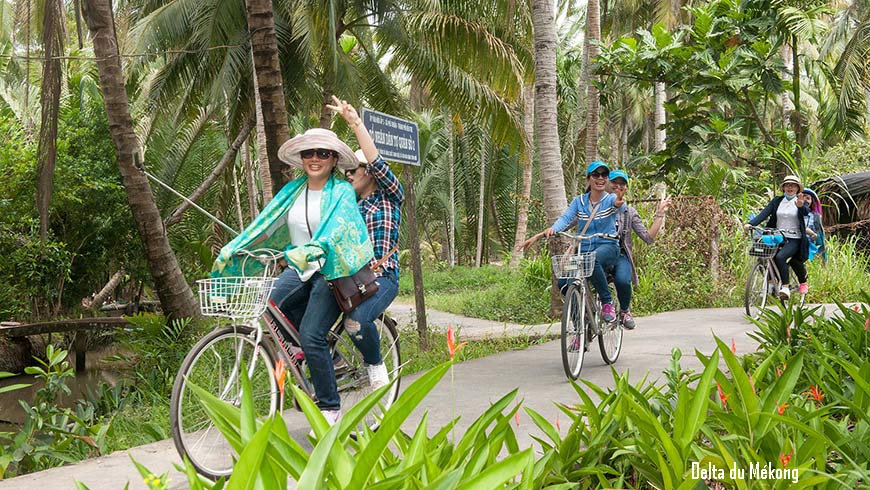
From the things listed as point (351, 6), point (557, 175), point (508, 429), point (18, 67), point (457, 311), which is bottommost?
point (457, 311)

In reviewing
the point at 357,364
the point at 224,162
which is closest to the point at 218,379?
the point at 357,364

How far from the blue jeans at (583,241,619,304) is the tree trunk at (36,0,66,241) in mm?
4649

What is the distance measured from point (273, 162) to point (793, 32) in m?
7.97

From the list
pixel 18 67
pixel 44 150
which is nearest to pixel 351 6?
pixel 44 150

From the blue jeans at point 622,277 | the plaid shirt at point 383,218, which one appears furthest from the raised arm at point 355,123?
the blue jeans at point 622,277

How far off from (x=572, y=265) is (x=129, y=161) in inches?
196

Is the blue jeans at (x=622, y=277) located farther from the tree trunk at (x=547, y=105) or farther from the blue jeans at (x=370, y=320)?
the tree trunk at (x=547, y=105)

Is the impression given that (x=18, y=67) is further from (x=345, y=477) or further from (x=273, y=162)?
(x=345, y=477)

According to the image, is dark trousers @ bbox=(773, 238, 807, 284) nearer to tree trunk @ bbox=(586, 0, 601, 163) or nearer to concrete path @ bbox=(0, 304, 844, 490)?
concrete path @ bbox=(0, 304, 844, 490)

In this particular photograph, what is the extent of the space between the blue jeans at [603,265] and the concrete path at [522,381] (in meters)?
0.65

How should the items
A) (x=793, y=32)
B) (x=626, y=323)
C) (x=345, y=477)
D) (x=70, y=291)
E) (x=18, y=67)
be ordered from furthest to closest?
(x=18, y=67) < (x=70, y=291) < (x=793, y=32) < (x=626, y=323) < (x=345, y=477)

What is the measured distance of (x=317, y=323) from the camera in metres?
4.31

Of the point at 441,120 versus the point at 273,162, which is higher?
the point at 441,120

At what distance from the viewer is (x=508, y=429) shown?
9.33ft
